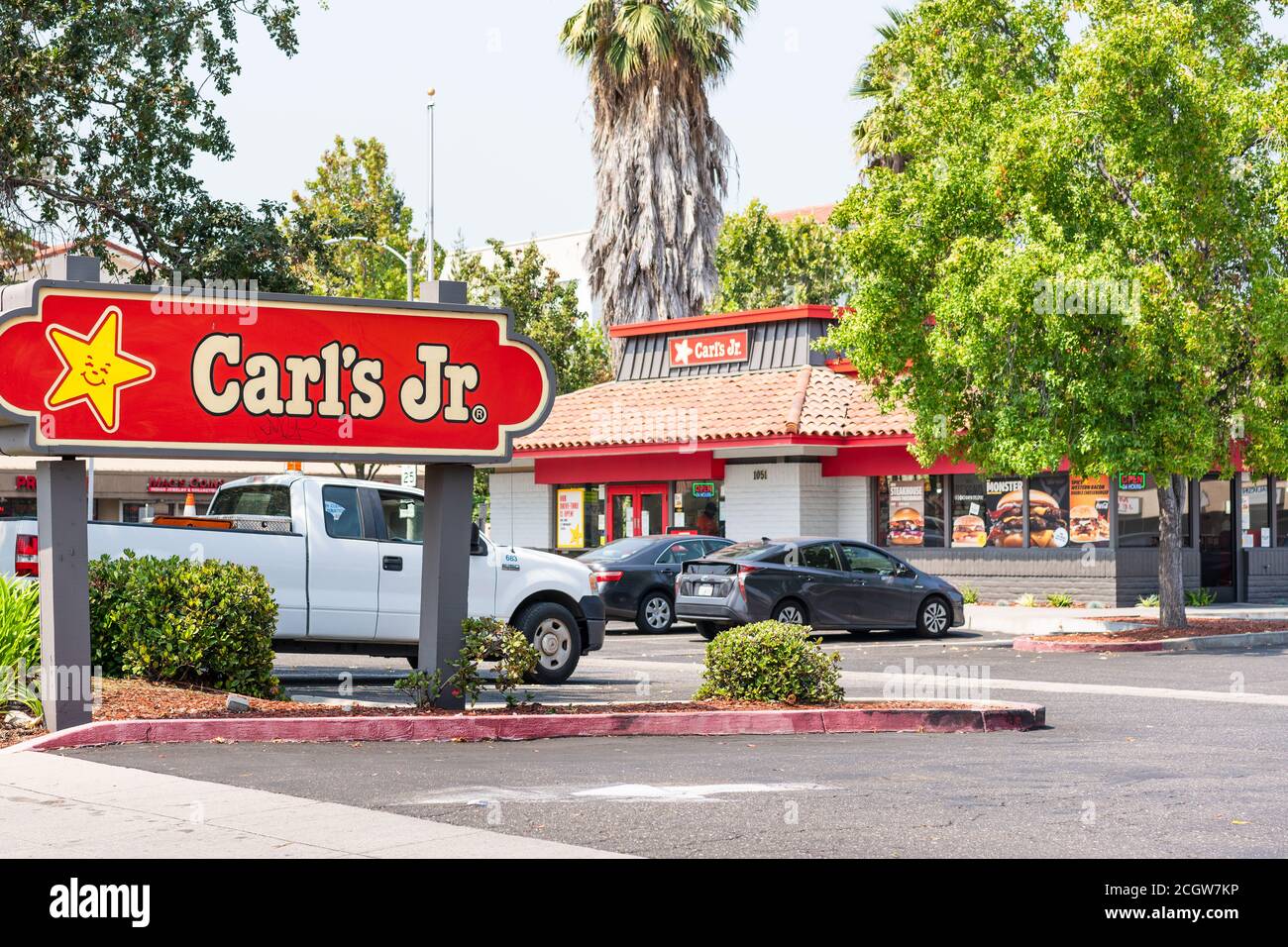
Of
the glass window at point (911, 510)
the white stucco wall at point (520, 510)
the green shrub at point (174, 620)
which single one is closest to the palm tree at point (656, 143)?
the white stucco wall at point (520, 510)

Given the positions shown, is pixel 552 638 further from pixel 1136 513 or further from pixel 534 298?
pixel 534 298

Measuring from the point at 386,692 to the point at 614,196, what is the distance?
24.1 meters

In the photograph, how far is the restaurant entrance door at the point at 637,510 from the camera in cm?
3219

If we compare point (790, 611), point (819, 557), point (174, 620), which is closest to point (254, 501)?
point (174, 620)

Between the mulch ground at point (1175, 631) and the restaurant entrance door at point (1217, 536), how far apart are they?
5105 mm

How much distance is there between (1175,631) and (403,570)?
12206 millimetres

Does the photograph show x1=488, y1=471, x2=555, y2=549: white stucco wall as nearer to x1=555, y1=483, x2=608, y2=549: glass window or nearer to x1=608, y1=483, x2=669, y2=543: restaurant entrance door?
x1=555, y1=483, x2=608, y2=549: glass window

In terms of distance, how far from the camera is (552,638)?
53.0 feet

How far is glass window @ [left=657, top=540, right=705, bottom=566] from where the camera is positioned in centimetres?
2431

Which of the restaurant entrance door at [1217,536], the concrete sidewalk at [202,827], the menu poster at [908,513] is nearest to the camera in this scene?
the concrete sidewalk at [202,827]

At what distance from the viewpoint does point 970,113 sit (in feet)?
72.6

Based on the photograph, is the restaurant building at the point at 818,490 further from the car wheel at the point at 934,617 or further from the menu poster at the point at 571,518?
the car wheel at the point at 934,617

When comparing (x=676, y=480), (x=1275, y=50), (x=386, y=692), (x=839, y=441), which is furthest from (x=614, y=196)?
(x=386, y=692)

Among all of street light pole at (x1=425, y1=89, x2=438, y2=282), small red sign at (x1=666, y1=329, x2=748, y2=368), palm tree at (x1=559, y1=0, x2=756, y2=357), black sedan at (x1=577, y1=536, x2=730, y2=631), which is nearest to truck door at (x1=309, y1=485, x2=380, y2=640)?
black sedan at (x1=577, y1=536, x2=730, y2=631)
